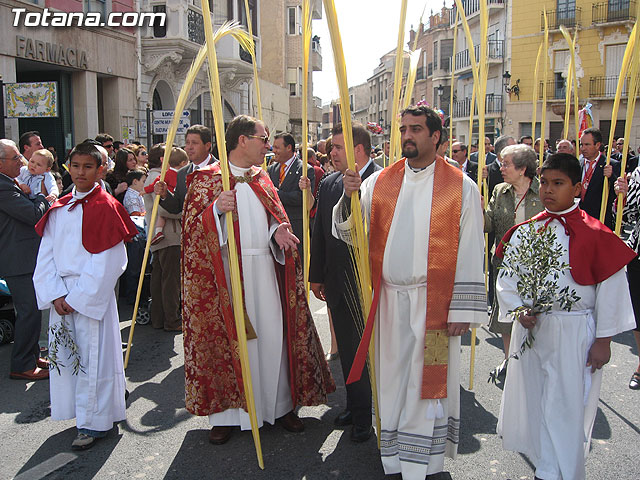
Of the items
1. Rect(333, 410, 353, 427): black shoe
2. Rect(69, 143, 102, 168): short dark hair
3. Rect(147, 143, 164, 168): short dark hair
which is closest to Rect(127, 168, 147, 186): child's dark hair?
Rect(147, 143, 164, 168): short dark hair

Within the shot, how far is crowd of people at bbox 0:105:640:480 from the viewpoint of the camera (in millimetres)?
3320

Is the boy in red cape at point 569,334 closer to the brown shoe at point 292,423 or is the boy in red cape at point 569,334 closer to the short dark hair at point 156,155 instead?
the brown shoe at point 292,423

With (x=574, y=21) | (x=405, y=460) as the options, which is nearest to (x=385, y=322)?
(x=405, y=460)

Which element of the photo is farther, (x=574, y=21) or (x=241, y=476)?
(x=574, y=21)

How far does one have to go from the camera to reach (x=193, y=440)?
4.09 metres

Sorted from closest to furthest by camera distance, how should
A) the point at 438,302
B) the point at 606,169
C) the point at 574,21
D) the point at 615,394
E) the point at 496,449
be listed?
the point at 438,302
the point at 496,449
the point at 615,394
the point at 606,169
the point at 574,21

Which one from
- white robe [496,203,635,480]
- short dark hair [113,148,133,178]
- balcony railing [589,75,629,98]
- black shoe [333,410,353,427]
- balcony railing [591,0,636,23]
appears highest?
balcony railing [591,0,636,23]

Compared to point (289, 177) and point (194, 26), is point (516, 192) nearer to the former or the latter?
point (289, 177)

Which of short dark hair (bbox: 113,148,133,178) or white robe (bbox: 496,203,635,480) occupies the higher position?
short dark hair (bbox: 113,148,133,178)

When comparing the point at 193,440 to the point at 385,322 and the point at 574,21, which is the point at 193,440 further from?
the point at 574,21

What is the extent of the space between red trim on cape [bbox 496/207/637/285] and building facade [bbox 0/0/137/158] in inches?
462

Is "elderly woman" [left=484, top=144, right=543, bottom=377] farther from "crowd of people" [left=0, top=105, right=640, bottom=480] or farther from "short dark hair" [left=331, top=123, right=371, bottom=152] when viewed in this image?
"short dark hair" [left=331, top=123, right=371, bottom=152]

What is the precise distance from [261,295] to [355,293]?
62 centimetres

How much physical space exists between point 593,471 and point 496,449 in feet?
1.84
